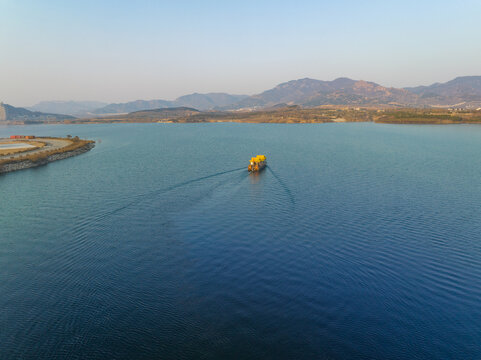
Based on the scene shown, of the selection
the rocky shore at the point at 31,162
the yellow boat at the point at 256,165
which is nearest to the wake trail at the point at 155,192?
the yellow boat at the point at 256,165

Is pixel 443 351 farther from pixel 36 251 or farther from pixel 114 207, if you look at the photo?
pixel 114 207

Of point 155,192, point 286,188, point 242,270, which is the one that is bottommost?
point 242,270

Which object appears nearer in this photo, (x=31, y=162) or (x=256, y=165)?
(x=256, y=165)

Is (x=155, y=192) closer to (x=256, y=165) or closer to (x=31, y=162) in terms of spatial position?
(x=256, y=165)

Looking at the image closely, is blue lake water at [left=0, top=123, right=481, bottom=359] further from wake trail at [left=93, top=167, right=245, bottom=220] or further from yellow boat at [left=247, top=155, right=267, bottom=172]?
yellow boat at [left=247, top=155, right=267, bottom=172]

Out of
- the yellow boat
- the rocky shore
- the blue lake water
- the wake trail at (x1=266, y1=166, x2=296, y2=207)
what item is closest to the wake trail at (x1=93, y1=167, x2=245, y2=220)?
the blue lake water

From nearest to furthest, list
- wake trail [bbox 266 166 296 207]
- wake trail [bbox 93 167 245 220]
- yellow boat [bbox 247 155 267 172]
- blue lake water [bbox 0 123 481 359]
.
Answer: blue lake water [bbox 0 123 481 359] → wake trail [bbox 93 167 245 220] → wake trail [bbox 266 166 296 207] → yellow boat [bbox 247 155 267 172]

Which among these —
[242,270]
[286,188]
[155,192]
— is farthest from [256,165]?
[242,270]

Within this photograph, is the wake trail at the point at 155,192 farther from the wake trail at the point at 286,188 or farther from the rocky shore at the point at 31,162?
the rocky shore at the point at 31,162

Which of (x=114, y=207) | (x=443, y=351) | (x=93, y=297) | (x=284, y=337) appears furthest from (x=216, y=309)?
(x=114, y=207)
